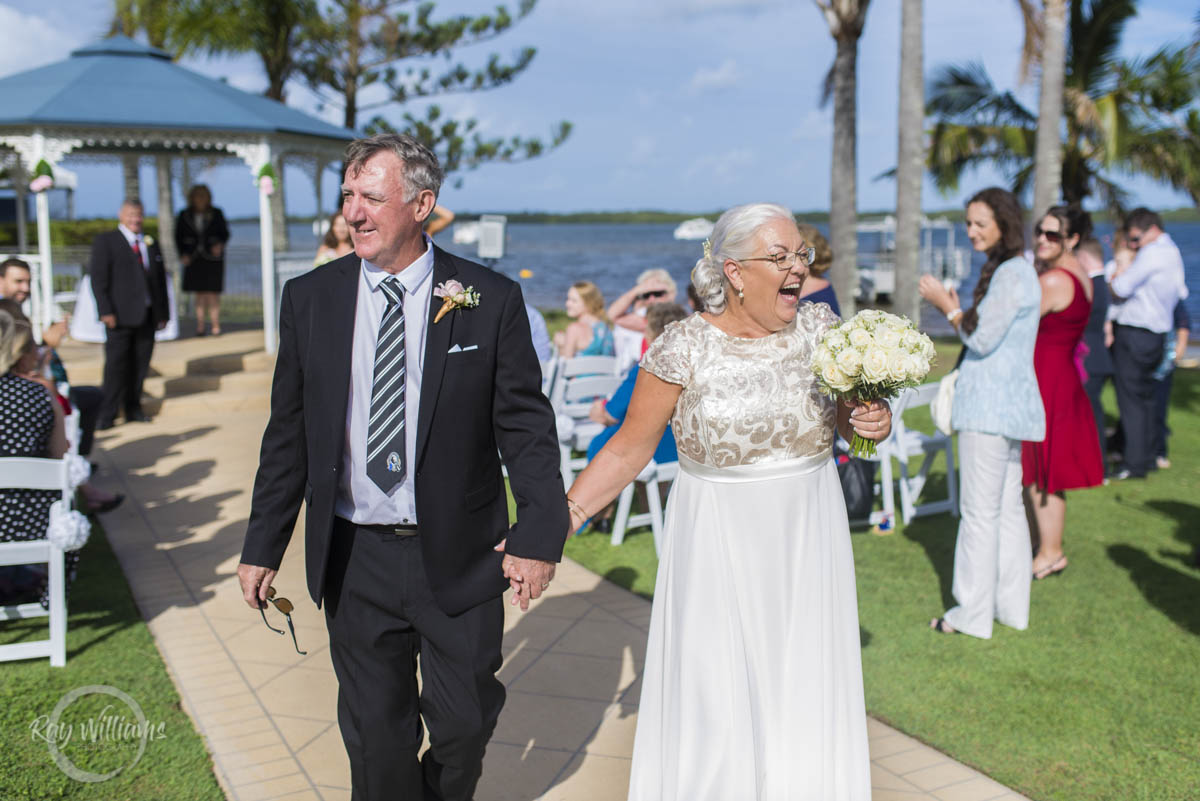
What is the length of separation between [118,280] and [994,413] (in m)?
8.70

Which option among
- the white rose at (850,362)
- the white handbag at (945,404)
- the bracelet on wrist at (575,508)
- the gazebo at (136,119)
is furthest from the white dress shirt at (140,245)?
the white rose at (850,362)

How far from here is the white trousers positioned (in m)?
5.42

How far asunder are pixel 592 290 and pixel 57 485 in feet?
17.8

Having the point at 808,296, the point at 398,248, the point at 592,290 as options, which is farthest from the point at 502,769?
the point at 592,290

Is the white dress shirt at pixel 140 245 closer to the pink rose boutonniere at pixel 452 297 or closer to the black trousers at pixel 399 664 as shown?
the black trousers at pixel 399 664

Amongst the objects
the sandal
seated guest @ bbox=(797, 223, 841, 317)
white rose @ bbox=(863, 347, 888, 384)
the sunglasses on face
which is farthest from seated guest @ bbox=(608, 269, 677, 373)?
white rose @ bbox=(863, 347, 888, 384)

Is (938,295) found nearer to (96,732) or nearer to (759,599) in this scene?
(759,599)

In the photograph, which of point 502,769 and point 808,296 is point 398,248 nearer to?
point 502,769

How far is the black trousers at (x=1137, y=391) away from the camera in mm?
9453

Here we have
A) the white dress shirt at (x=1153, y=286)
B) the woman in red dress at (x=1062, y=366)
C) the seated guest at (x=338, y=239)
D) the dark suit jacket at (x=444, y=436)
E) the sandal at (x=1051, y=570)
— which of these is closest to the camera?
the dark suit jacket at (x=444, y=436)

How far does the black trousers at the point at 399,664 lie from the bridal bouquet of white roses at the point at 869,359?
1230mm

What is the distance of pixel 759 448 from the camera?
3125 mm

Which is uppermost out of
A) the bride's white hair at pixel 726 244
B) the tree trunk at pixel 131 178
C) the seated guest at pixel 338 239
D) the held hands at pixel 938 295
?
the tree trunk at pixel 131 178

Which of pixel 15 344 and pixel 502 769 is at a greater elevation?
pixel 15 344
